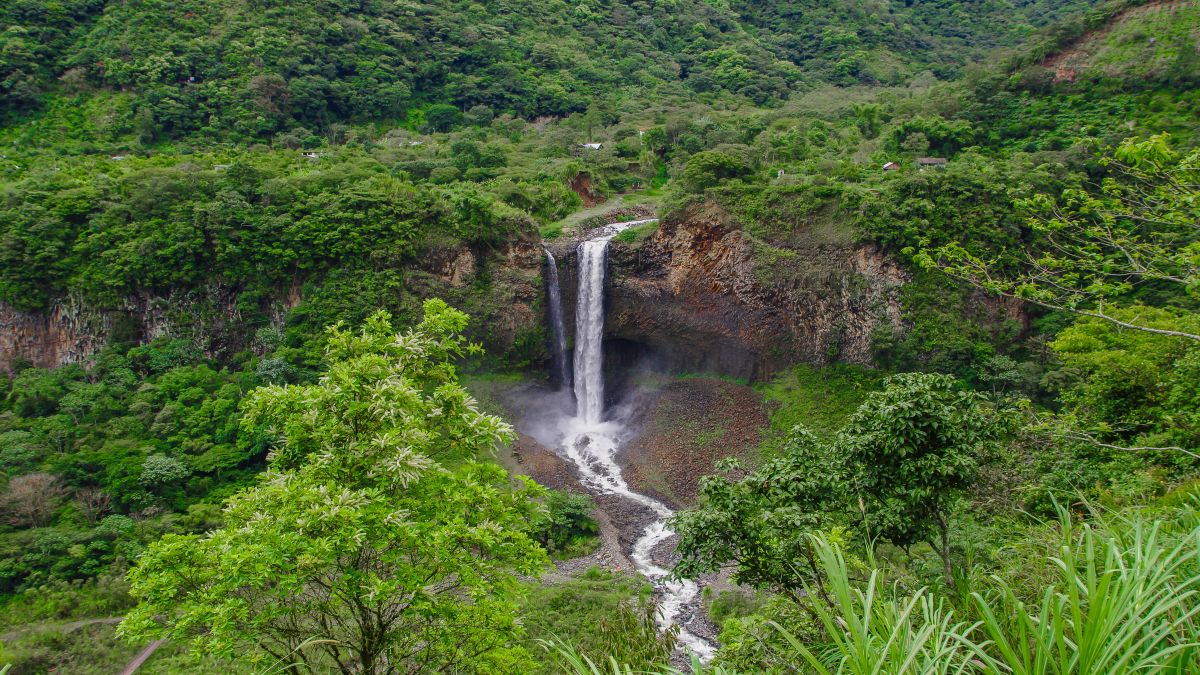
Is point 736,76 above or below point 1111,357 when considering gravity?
above

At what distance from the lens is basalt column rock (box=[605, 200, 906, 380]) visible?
73.5 ft

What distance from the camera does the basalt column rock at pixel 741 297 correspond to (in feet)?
73.5

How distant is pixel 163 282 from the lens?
24438 mm

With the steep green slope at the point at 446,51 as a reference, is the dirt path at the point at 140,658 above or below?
below

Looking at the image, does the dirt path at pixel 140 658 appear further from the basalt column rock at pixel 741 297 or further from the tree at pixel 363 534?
the basalt column rock at pixel 741 297

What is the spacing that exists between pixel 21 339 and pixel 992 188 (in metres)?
35.8

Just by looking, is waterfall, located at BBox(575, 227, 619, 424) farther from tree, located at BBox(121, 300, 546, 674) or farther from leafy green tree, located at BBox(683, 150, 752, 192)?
tree, located at BBox(121, 300, 546, 674)

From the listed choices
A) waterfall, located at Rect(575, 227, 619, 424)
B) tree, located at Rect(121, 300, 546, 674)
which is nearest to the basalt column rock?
waterfall, located at Rect(575, 227, 619, 424)

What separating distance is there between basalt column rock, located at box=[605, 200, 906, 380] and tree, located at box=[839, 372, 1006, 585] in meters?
16.3

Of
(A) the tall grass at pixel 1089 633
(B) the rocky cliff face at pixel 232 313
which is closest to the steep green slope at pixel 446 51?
(B) the rocky cliff face at pixel 232 313

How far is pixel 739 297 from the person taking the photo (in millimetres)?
24219

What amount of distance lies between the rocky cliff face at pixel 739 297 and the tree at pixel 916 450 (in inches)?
642

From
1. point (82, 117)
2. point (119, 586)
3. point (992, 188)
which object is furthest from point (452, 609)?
point (82, 117)

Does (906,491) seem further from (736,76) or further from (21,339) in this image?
(736,76)
